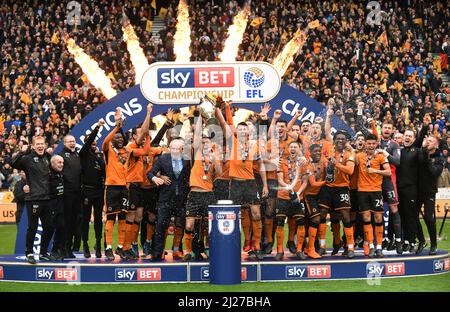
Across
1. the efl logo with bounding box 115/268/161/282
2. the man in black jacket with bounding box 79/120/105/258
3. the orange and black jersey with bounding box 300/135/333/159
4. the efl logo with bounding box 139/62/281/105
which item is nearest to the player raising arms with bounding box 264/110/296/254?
the orange and black jersey with bounding box 300/135/333/159

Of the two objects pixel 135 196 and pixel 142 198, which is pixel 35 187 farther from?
pixel 142 198

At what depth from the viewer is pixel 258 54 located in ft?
95.5

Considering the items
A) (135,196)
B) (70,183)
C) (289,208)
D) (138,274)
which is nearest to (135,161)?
(135,196)

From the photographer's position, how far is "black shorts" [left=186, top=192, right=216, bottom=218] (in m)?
13.6

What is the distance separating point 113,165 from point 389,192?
13.9ft

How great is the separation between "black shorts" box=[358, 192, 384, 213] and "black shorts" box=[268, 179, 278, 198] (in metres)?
1.27

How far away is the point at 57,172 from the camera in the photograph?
13898 millimetres

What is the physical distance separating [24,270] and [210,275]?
9.36 feet

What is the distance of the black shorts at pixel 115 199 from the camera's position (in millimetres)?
14062

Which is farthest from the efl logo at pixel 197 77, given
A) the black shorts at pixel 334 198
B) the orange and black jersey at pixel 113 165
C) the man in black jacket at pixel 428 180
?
the man in black jacket at pixel 428 180

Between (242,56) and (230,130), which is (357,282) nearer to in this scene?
(230,130)

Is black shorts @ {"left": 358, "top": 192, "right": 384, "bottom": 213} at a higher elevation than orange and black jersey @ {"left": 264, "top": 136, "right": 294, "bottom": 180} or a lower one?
lower

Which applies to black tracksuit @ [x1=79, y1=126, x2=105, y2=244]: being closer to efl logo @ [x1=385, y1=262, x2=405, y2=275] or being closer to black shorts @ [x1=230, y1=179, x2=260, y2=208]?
black shorts @ [x1=230, y1=179, x2=260, y2=208]

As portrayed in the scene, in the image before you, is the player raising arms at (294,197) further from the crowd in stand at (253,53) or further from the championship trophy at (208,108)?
the crowd in stand at (253,53)
